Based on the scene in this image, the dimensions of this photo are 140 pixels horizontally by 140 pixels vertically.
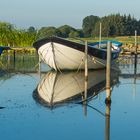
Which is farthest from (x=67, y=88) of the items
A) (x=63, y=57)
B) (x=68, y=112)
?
(x=63, y=57)

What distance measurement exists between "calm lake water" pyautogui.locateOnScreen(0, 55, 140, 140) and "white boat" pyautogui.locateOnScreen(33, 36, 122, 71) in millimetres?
2941

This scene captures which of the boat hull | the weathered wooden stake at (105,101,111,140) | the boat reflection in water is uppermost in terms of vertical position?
the boat hull

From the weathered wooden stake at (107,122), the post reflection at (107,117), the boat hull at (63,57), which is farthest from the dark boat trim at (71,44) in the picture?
the weathered wooden stake at (107,122)

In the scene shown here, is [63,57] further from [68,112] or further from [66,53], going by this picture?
[68,112]

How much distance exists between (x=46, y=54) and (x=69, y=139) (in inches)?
599

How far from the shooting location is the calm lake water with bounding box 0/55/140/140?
34.4 feet

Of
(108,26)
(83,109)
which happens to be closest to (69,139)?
(83,109)

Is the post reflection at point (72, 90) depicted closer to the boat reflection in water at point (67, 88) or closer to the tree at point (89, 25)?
the boat reflection in water at point (67, 88)

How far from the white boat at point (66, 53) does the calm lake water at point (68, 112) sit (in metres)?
2.94

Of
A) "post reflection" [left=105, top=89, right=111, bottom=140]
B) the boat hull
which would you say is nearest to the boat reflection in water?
the boat hull

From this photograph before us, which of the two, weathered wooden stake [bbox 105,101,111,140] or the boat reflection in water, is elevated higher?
weathered wooden stake [bbox 105,101,111,140]

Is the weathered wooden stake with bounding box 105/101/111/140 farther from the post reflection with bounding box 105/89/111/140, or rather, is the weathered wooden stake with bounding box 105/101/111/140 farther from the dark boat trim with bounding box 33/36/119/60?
the dark boat trim with bounding box 33/36/119/60

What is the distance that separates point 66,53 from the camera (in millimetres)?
24188

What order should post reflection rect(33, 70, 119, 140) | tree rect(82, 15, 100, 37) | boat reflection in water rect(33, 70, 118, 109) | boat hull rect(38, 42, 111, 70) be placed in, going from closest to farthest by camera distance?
post reflection rect(33, 70, 119, 140), boat reflection in water rect(33, 70, 118, 109), boat hull rect(38, 42, 111, 70), tree rect(82, 15, 100, 37)
